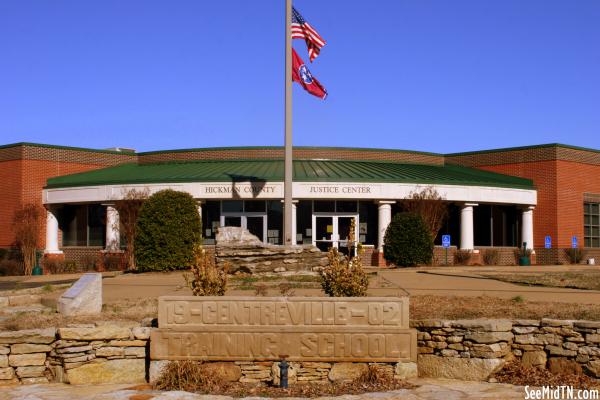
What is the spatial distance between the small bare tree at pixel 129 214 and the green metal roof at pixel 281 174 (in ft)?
4.77

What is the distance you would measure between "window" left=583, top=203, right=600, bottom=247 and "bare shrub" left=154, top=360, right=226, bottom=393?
3127 cm

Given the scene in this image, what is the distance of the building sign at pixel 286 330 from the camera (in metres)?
9.63

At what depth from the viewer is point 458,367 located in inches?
380

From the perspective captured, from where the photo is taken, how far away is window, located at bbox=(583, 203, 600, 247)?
36656mm

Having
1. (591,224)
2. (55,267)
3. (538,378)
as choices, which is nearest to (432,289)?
(538,378)

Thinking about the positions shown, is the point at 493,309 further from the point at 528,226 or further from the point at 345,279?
the point at 528,226

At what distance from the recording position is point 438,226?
30.7 metres

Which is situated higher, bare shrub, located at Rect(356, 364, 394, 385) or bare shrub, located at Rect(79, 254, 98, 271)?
bare shrub, located at Rect(79, 254, 98, 271)

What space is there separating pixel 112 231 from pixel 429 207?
47.1 ft

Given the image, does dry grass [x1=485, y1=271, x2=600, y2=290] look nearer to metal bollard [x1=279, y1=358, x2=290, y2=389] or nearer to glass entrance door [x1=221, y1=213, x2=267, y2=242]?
metal bollard [x1=279, y1=358, x2=290, y2=389]

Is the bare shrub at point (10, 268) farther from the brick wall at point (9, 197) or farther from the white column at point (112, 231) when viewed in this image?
the white column at point (112, 231)

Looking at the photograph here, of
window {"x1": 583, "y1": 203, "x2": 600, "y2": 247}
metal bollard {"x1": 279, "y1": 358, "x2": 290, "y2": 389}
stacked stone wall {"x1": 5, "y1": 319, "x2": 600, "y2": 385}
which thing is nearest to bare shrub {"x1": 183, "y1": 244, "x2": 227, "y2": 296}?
stacked stone wall {"x1": 5, "y1": 319, "x2": 600, "y2": 385}

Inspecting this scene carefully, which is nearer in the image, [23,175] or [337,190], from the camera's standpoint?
[337,190]

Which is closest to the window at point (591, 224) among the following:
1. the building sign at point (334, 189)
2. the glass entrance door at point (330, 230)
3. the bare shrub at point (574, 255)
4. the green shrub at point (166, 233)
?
the bare shrub at point (574, 255)
